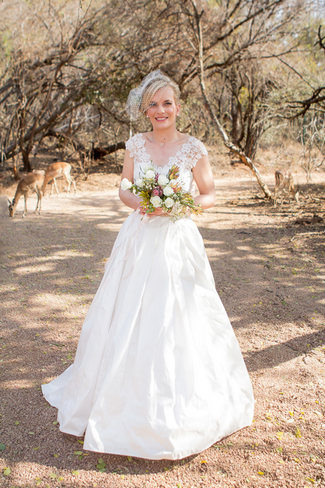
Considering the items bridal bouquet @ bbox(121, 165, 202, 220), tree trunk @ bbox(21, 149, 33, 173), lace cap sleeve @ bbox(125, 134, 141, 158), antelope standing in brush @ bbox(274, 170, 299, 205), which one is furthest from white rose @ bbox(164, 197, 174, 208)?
tree trunk @ bbox(21, 149, 33, 173)

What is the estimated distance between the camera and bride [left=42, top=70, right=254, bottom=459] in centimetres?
249

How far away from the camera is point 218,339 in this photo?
9.19 feet

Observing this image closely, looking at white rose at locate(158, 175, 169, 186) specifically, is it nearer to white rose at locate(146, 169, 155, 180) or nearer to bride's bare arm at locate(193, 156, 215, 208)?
→ white rose at locate(146, 169, 155, 180)

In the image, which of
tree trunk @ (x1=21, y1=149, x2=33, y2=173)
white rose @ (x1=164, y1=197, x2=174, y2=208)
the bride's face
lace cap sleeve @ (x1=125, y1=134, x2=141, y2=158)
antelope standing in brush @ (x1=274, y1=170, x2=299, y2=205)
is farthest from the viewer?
tree trunk @ (x1=21, y1=149, x2=33, y2=173)

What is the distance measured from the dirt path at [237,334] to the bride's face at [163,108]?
6.78ft

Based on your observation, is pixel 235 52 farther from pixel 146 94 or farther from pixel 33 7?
pixel 146 94

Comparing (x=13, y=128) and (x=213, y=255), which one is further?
(x=13, y=128)

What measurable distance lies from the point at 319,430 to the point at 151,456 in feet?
3.90

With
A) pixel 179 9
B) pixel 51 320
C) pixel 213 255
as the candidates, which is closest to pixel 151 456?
pixel 51 320

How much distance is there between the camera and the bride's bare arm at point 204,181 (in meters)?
2.82

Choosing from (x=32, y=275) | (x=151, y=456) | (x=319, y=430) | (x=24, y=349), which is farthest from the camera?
(x=32, y=275)

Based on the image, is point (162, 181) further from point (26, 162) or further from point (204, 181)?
point (26, 162)

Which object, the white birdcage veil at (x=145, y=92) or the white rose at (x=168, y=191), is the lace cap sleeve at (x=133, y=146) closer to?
the white birdcage veil at (x=145, y=92)

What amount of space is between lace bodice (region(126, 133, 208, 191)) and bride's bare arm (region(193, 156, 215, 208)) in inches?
1.3
